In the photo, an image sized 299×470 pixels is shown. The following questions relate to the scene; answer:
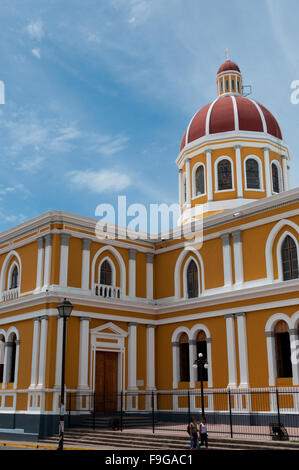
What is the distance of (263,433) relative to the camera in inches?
723

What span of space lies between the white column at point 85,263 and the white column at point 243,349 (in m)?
6.88

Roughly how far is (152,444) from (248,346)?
627cm

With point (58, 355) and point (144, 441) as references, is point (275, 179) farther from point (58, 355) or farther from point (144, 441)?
point (144, 441)

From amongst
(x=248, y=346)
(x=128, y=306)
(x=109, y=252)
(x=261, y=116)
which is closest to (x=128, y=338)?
(x=128, y=306)

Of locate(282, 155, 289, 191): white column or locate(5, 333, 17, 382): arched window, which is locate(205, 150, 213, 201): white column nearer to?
locate(282, 155, 289, 191): white column

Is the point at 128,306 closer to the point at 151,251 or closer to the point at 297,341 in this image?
the point at 151,251

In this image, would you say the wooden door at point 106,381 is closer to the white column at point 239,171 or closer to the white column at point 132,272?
the white column at point 132,272

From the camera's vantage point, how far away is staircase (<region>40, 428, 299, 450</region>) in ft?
54.2

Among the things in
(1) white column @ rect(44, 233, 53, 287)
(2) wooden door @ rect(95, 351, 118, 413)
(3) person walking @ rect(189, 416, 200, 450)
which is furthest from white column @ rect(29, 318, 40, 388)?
(3) person walking @ rect(189, 416, 200, 450)

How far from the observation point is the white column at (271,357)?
2155 centimetres

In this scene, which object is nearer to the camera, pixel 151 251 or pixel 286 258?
pixel 286 258

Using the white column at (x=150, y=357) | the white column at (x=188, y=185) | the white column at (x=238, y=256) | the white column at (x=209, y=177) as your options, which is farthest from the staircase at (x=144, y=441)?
the white column at (x=188, y=185)
